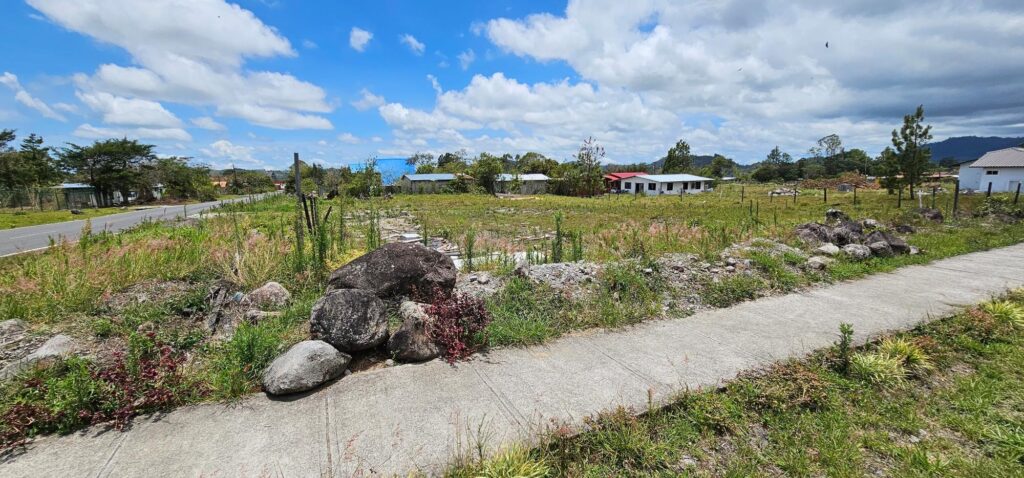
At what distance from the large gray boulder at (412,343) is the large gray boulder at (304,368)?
1.53 ft

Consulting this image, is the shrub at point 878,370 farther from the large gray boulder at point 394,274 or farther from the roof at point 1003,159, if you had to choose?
the roof at point 1003,159

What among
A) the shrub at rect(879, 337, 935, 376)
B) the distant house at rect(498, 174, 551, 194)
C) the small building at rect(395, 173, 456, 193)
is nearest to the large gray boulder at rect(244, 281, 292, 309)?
the shrub at rect(879, 337, 935, 376)

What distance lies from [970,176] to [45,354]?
66319 mm

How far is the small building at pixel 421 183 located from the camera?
52.9m

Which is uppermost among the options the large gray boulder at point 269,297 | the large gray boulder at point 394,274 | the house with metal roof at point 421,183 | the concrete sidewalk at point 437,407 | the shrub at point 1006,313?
the house with metal roof at point 421,183

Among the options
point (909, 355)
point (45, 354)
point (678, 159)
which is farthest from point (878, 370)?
point (678, 159)

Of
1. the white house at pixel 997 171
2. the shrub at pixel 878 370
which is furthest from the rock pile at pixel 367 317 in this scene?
the white house at pixel 997 171

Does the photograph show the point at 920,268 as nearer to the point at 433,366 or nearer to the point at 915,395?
the point at 915,395

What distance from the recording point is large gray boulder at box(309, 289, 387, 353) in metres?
3.69

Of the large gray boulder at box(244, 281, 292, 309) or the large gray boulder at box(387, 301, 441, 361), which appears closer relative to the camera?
the large gray boulder at box(387, 301, 441, 361)

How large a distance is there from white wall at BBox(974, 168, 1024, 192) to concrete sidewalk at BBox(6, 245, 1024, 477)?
5221cm

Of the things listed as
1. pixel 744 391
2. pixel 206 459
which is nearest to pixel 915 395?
pixel 744 391

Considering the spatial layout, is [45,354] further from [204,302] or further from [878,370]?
[878,370]

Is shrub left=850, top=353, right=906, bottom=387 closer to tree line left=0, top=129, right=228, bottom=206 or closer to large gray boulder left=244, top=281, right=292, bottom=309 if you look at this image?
large gray boulder left=244, top=281, right=292, bottom=309
